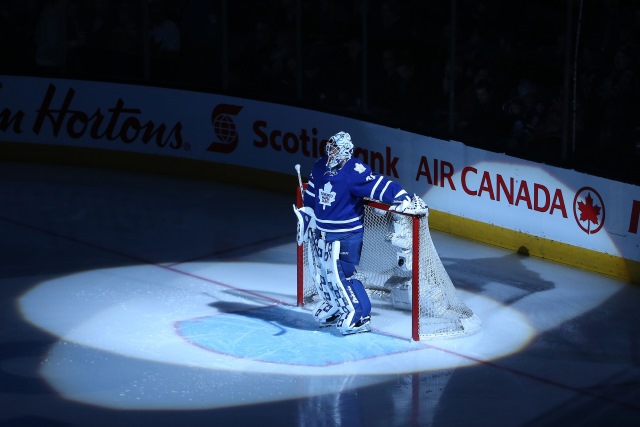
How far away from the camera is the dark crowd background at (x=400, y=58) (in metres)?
10.9

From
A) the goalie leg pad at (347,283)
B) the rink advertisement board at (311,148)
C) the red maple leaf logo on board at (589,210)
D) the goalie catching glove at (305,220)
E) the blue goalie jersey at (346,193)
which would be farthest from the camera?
the rink advertisement board at (311,148)

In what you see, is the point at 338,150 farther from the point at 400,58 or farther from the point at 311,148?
the point at 311,148

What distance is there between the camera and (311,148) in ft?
44.3

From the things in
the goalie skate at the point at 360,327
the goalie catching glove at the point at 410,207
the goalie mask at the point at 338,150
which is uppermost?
the goalie mask at the point at 338,150

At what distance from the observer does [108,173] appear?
14945 mm

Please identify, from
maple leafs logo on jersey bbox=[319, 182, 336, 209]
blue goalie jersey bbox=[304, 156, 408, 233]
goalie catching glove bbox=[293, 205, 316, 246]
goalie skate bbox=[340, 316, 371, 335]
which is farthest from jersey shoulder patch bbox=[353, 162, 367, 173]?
goalie skate bbox=[340, 316, 371, 335]

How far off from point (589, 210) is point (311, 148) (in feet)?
12.2

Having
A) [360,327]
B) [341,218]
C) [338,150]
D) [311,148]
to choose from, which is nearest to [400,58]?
[311,148]

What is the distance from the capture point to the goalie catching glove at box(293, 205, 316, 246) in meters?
9.01

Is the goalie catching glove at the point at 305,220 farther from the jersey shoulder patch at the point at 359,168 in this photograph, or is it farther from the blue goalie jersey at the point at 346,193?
the jersey shoulder patch at the point at 359,168

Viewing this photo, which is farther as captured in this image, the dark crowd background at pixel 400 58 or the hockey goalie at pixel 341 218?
the dark crowd background at pixel 400 58

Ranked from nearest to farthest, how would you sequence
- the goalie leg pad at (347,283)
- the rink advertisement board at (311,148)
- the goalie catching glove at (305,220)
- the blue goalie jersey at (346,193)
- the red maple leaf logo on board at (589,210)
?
the blue goalie jersey at (346,193)
the goalie leg pad at (347,283)
the goalie catching glove at (305,220)
the red maple leaf logo on board at (589,210)
the rink advertisement board at (311,148)

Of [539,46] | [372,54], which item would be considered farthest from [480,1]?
[372,54]

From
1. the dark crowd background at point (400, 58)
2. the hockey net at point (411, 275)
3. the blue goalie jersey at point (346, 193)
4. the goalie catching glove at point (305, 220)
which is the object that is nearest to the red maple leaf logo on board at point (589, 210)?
the dark crowd background at point (400, 58)
